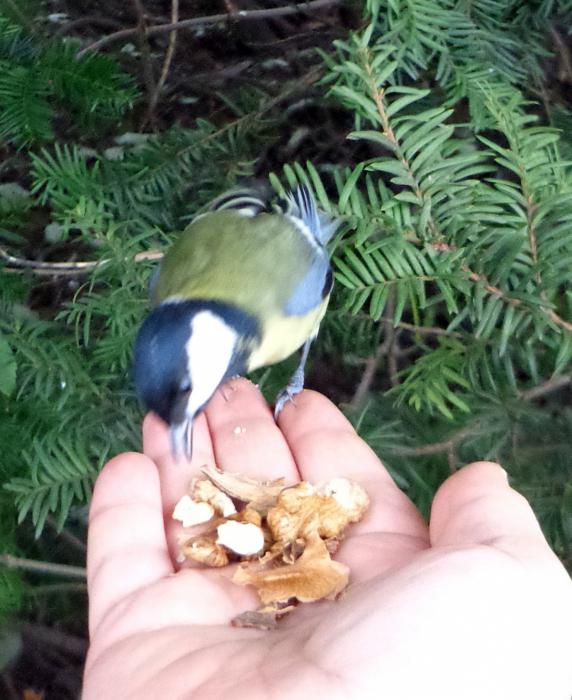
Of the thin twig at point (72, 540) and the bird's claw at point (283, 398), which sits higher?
the bird's claw at point (283, 398)

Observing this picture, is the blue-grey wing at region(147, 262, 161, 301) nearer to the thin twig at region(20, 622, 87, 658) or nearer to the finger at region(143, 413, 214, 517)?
the finger at region(143, 413, 214, 517)

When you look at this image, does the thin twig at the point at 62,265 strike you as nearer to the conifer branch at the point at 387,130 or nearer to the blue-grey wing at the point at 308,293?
the blue-grey wing at the point at 308,293

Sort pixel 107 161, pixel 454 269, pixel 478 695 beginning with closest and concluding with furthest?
pixel 478 695
pixel 454 269
pixel 107 161

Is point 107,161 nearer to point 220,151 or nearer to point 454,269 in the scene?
point 220,151

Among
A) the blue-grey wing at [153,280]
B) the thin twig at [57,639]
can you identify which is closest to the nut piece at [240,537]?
the blue-grey wing at [153,280]

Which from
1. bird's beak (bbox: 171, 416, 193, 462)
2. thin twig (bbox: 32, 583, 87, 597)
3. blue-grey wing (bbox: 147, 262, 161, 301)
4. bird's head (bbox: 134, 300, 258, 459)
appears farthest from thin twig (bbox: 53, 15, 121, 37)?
thin twig (bbox: 32, 583, 87, 597)

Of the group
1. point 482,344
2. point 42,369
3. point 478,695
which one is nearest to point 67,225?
point 42,369
